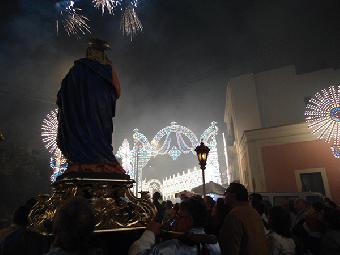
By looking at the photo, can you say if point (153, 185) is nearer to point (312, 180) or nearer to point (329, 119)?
point (312, 180)

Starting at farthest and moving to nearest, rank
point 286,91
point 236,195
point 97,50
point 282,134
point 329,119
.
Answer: point 286,91 < point 282,134 < point 329,119 < point 97,50 < point 236,195

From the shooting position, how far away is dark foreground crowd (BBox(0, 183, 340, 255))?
6.29 feet

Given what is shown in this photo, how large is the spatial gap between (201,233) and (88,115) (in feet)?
8.63

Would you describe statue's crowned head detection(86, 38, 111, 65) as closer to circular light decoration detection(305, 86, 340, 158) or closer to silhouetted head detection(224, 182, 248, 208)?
silhouetted head detection(224, 182, 248, 208)

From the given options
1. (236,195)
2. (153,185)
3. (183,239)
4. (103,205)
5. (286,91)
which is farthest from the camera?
(153,185)

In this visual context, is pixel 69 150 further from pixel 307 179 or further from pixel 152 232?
pixel 307 179

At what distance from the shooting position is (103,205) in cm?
347

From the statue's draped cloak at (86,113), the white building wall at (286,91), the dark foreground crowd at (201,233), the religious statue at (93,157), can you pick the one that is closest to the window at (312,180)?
the white building wall at (286,91)

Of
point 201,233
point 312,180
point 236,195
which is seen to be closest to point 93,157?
point 201,233

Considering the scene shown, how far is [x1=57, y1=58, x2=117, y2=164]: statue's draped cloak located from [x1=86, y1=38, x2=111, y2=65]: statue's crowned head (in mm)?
167

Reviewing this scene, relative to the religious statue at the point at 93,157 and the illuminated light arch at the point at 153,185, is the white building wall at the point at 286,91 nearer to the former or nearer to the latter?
the religious statue at the point at 93,157

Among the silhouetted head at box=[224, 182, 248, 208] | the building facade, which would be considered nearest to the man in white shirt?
the silhouetted head at box=[224, 182, 248, 208]

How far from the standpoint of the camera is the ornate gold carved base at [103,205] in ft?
11.0

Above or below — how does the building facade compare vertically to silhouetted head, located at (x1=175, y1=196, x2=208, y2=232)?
above
